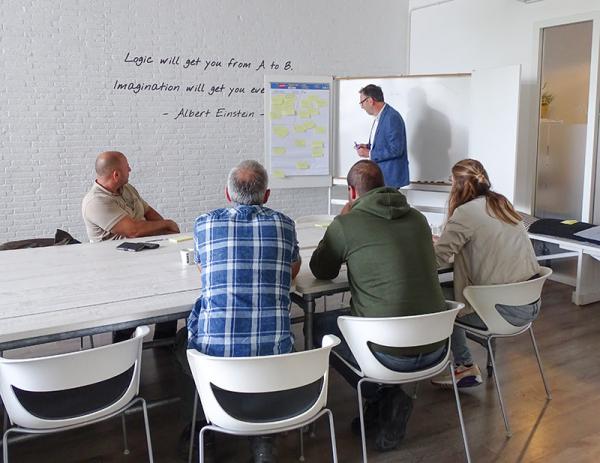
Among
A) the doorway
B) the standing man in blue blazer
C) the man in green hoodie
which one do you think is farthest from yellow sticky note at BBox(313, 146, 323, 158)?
the man in green hoodie

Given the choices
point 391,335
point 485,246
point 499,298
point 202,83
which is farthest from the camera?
point 202,83

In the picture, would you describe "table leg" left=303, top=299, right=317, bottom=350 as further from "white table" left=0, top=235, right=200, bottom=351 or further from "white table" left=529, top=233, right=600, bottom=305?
"white table" left=529, top=233, right=600, bottom=305

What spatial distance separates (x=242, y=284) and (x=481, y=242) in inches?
53.6

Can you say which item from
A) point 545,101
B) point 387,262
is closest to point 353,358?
point 387,262

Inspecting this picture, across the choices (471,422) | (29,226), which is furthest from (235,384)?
(29,226)

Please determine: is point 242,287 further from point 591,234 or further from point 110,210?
point 591,234

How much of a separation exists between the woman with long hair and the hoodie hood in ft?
1.92

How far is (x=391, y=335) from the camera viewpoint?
2.27m

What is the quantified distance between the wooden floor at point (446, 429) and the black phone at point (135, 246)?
774 mm

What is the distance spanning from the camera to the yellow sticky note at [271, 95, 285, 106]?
259 inches

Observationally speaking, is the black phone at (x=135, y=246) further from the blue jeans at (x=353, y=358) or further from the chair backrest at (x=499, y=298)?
the chair backrest at (x=499, y=298)

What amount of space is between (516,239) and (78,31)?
14.7ft

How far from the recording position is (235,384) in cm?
192

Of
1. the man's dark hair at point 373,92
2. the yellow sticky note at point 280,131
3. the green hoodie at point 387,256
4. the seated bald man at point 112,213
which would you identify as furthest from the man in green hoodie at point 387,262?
the yellow sticky note at point 280,131
